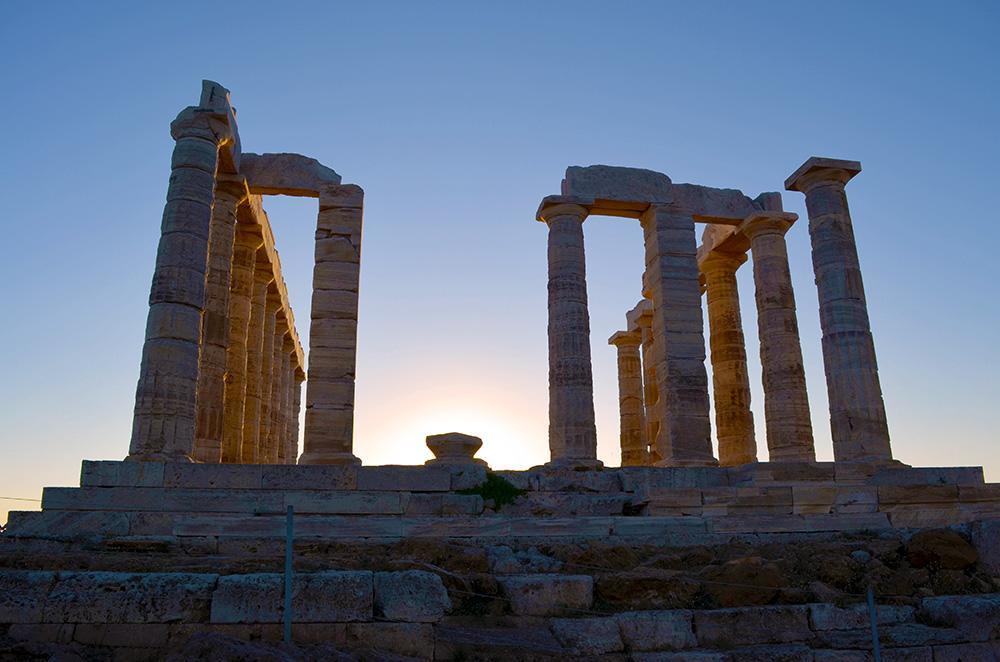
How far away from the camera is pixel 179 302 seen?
56.6 feet

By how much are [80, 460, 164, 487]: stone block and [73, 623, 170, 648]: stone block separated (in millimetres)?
7748

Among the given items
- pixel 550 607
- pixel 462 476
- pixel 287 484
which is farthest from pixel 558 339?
pixel 550 607

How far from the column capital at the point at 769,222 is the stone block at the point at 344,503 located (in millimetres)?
14887

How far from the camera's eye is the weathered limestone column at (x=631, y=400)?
31672 millimetres

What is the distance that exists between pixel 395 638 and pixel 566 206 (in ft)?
53.2

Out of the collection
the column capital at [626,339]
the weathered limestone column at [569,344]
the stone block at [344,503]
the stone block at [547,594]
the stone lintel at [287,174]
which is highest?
the stone lintel at [287,174]

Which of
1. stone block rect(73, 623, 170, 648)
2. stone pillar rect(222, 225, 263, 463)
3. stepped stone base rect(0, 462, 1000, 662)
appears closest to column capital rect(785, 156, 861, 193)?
stepped stone base rect(0, 462, 1000, 662)

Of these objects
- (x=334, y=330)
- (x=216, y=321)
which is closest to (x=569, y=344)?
(x=334, y=330)

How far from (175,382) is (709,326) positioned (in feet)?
58.3

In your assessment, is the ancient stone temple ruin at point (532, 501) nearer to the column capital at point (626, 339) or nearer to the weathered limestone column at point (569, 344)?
the weathered limestone column at point (569, 344)

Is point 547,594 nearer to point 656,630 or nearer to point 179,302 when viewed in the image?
point 656,630

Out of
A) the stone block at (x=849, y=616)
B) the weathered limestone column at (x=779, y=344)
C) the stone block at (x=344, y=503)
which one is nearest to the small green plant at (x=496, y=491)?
the stone block at (x=344, y=503)

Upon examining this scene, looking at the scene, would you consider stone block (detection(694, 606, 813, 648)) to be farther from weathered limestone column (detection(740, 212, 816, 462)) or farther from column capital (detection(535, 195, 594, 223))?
column capital (detection(535, 195, 594, 223))

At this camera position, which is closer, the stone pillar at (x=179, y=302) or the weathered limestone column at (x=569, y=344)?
the stone pillar at (x=179, y=302)
